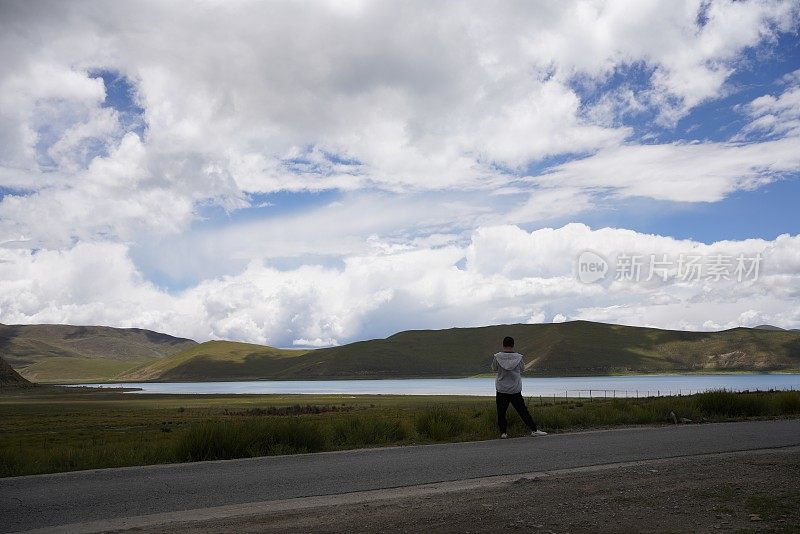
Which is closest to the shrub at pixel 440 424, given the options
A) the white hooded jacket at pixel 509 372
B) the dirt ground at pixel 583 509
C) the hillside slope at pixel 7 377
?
the white hooded jacket at pixel 509 372

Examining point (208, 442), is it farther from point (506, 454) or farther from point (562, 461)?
point (562, 461)

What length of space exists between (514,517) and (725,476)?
3798 millimetres

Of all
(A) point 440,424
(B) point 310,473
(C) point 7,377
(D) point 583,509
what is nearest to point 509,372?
(A) point 440,424

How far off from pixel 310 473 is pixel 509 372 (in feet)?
18.4

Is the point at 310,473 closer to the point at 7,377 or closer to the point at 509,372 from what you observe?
the point at 509,372

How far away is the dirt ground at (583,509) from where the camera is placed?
6723 mm

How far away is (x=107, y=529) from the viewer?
6.77 m

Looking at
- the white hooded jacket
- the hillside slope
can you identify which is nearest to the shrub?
the white hooded jacket

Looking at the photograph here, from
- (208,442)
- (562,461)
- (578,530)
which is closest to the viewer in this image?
(578,530)

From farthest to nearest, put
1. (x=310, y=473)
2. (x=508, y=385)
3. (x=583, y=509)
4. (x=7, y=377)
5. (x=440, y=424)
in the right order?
(x=7, y=377) < (x=440, y=424) < (x=508, y=385) < (x=310, y=473) < (x=583, y=509)

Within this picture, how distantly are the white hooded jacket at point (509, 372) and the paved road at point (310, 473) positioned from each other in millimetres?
1114

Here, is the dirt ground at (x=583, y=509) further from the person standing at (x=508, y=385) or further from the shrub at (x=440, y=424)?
the shrub at (x=440, y=424)

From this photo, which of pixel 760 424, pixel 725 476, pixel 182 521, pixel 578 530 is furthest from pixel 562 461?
pixel 760 424

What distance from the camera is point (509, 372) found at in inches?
559
